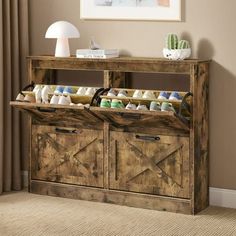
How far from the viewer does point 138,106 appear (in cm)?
498

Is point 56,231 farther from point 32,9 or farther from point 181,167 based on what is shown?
point 32,9

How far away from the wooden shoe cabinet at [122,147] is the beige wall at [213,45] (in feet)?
0.30

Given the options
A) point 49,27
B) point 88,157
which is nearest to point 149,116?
point 88,157

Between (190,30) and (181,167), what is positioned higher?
(190,30)

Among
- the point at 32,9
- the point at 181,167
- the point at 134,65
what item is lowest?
the point at 181,167

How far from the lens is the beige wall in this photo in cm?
507

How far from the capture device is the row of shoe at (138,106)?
489 centimetres

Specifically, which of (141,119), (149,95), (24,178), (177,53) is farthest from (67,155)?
(177,53)

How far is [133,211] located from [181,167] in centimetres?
46

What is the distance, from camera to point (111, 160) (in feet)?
17.3

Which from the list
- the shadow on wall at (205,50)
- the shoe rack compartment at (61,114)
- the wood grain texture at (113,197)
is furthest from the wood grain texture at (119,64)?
the wood grain texture at (113,197)

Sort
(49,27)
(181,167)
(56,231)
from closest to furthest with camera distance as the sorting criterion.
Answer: (56,231), (181,167), (49,27)

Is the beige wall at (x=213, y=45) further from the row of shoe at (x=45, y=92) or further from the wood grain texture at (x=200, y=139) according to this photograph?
the row of shoe at (x=45, y=92)

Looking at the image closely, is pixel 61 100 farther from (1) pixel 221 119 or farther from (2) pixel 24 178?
(1) pixel 221 119
